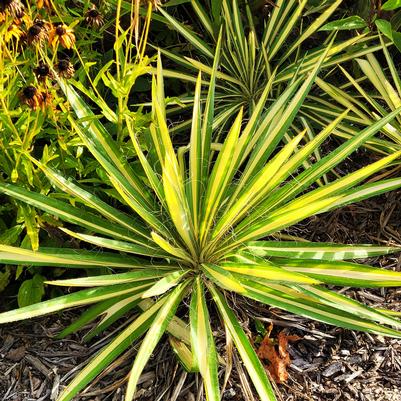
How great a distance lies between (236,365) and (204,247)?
0.39 meters

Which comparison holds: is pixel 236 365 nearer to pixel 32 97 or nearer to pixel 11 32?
pixel 32 97

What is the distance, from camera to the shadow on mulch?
188 centimetres

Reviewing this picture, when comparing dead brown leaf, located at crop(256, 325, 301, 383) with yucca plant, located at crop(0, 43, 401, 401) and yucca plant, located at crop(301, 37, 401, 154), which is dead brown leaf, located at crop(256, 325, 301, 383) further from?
yucca plant, located at crop(301, 37, 401, 154)

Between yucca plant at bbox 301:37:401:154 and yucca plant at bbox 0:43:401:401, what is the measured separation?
0.47m

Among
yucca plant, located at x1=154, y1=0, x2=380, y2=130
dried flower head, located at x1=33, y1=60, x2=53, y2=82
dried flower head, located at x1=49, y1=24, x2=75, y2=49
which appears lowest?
yucca plant, located at x1=154, y1=0, x2=380, y2=130

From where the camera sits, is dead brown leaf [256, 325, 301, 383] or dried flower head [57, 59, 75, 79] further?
dead brown leaf [256, 325, 301, 383]

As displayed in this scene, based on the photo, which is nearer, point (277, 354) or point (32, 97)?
point (32, 97)

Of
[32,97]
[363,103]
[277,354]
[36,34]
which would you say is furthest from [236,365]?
[363,103]

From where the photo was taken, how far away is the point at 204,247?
1768mm

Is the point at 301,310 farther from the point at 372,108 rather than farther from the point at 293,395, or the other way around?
the point at 372,108

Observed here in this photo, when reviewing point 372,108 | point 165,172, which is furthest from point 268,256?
point 372,108

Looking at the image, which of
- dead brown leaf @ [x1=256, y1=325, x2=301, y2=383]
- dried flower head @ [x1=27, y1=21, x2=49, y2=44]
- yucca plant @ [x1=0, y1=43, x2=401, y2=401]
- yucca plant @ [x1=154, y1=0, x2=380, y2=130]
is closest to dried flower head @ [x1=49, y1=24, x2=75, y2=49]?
dried flower head @ [x1=27, y1=21, x2=49, y2=44]

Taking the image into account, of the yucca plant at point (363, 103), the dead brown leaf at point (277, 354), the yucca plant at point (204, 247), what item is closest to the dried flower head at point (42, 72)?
the yucca plant at point (204, 247)

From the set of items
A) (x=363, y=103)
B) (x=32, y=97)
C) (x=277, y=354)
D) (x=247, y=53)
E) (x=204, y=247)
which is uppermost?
(x=32, y=97)
